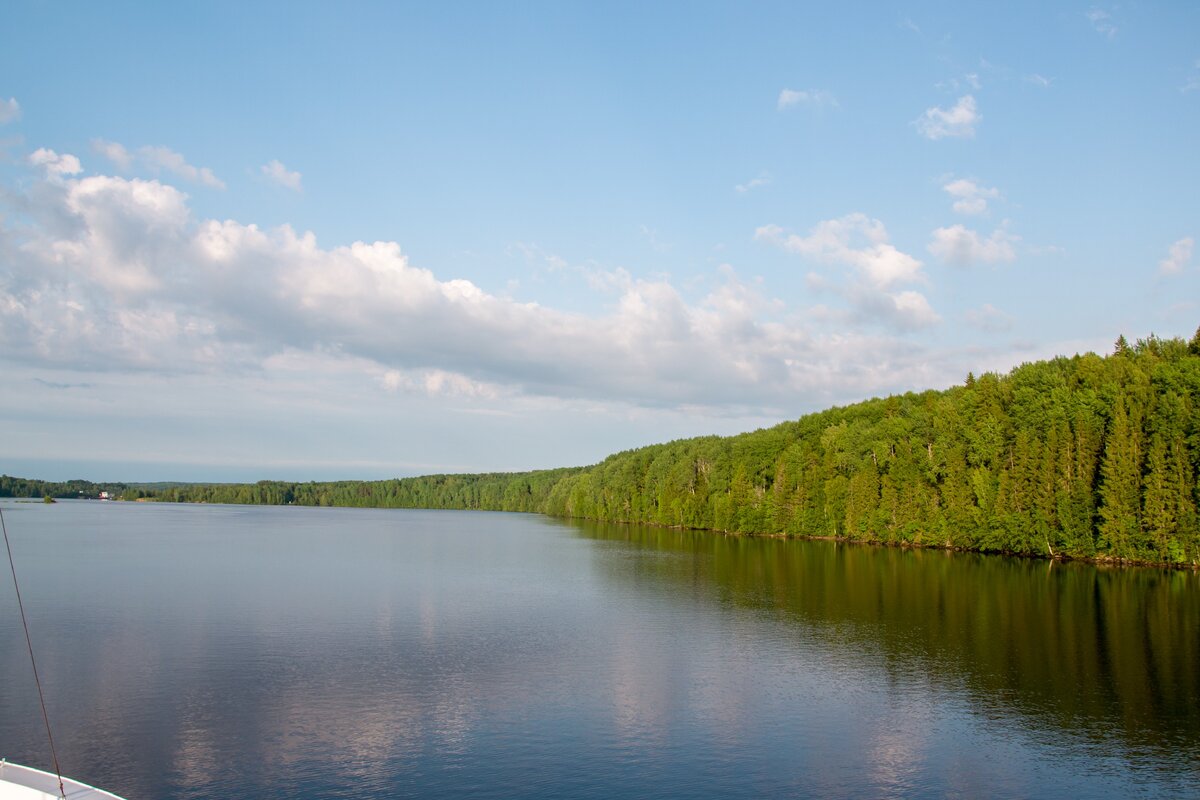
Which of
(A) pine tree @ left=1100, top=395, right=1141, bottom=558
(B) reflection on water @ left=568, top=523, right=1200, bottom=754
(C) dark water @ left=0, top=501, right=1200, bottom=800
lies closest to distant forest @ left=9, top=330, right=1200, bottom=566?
(A) pine tree @ left=1100, top=395, right=1141, bottom=558

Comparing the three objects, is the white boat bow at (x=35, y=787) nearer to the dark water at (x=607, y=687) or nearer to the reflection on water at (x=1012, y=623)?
the dark water at (x=607, y=687)

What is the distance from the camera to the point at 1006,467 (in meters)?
77.1

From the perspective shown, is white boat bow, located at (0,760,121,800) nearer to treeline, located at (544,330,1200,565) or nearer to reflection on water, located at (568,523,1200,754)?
reflection on water, located at (568,523,1200,754)

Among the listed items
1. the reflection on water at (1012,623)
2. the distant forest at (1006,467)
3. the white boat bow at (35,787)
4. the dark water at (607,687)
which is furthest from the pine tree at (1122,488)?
the white boat bow at (35,787)

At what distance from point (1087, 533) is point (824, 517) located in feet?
121

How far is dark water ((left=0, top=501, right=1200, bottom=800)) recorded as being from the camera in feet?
60.7

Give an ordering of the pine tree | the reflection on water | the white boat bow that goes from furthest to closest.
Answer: the pine tree, the reflection on water, the white boat bow

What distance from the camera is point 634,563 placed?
68375 millimetres

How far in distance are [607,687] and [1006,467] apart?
211 feet

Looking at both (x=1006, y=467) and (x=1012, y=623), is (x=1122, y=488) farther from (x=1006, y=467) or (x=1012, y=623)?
(x=1012, y=623)

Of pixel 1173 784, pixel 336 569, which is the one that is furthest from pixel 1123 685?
pixel 336 569

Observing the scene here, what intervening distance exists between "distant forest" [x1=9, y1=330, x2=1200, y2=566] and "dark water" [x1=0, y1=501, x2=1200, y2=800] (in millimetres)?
11240

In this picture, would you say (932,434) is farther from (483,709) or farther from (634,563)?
(483,709)

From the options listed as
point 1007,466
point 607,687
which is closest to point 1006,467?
point 1007,466
